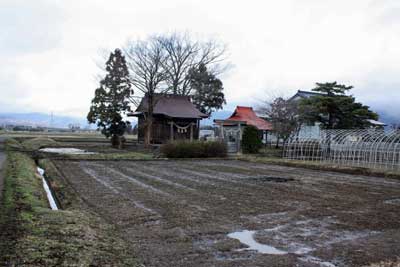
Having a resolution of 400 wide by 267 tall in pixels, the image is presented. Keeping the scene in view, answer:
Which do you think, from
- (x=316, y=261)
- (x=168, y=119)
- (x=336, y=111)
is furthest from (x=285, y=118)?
(x=316, y=261)

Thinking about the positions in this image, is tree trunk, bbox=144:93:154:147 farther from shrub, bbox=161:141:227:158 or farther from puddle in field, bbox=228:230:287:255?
puddle in field, bbox=228:230:287:255

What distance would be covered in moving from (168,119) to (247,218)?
2018cm

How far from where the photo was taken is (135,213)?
539 centimetres

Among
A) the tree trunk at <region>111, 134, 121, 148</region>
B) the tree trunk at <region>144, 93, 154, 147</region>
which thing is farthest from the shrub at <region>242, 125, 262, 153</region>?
the tree trunk at <region>111, 134, 121, 148</region>

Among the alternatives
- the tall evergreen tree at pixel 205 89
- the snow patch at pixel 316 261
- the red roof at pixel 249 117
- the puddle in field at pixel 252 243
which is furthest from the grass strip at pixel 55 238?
the tall evergreen tree at pixel 205 89

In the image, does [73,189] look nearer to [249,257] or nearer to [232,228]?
[232,228]

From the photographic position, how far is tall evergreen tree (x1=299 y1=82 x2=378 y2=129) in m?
19.8

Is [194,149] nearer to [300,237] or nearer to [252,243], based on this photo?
[300,237]

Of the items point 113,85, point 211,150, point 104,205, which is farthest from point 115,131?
point 104,205

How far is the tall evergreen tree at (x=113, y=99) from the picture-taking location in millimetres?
24625

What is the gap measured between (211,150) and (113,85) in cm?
1062

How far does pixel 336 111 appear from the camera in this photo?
20172 mm

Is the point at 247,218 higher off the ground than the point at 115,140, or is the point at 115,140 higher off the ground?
the point at 115,140

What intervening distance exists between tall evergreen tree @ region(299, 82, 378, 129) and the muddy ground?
432 inches
